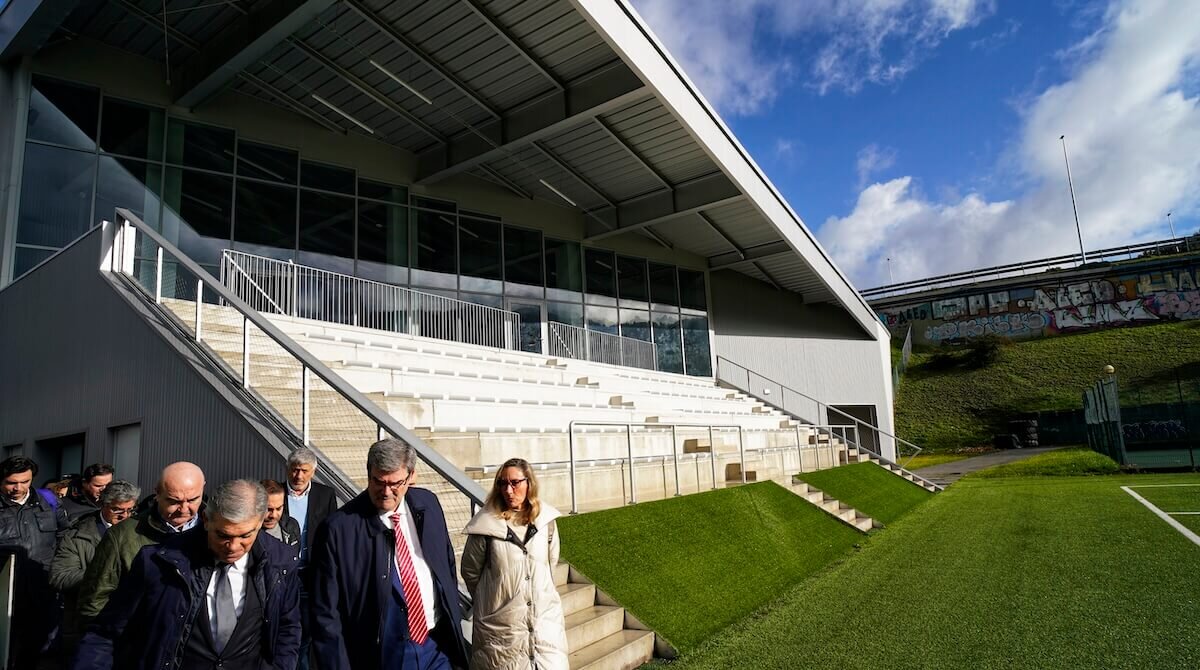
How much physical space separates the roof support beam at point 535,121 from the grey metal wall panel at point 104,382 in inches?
332

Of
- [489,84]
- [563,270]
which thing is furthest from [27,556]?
[563,270]

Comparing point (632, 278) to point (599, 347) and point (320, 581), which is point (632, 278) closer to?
point (599, 347)

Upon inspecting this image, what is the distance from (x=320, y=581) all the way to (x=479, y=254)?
626 inches

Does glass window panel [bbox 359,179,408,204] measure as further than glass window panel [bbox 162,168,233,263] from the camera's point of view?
Yes

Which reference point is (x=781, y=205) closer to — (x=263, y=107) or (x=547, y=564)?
(x=263, y=107)

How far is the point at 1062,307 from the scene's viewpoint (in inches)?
1839

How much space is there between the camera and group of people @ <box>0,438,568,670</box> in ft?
7.90

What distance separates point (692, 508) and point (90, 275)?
23.1 ft

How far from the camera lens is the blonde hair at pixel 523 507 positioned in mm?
3324

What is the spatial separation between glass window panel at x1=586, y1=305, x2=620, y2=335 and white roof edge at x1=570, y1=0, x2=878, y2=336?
5368mm

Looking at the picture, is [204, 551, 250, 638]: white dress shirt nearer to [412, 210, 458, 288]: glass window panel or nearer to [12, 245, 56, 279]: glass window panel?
[12, 245, 56, 279]: glass window panel

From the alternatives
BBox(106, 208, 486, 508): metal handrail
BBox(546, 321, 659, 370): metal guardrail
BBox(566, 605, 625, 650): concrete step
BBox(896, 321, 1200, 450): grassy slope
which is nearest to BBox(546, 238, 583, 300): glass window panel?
BBox(546, 321, 659, 370): metal guardrail

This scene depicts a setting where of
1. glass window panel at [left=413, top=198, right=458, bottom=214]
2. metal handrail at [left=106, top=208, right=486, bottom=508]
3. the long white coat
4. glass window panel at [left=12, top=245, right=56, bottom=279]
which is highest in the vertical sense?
glass window panel at [left=413, top=198, right=458, bottom=214]

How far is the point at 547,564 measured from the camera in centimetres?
337
